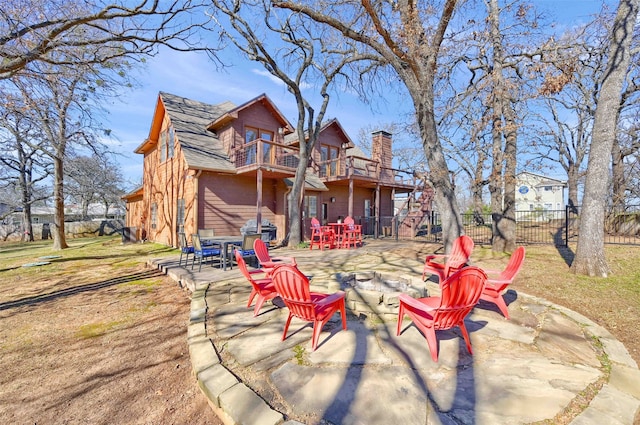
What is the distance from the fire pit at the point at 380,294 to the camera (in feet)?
12.9

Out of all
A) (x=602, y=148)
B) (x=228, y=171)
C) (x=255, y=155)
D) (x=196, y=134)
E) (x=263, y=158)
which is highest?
(x=196, y=134)

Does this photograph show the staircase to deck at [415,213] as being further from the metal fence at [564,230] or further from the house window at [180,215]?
the house window at [180,215]

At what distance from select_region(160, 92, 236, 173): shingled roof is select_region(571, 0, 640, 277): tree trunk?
1156 centimetres

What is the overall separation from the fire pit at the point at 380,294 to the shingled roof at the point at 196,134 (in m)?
9.00

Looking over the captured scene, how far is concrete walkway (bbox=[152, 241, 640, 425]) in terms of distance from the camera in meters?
2.01

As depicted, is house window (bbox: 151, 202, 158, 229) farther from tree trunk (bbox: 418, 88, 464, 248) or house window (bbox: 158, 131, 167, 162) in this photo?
tree trunk (bbox: 418, 88, 464, 248)

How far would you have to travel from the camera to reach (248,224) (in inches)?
507

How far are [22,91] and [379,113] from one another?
1028 centimetres

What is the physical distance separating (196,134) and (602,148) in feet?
46.1

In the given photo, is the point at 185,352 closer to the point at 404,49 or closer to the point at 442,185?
the point at 442,185

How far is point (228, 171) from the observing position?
40.1 ft

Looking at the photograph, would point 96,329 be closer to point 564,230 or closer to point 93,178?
point 564,230

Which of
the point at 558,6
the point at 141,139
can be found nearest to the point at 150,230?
the point at 141,139

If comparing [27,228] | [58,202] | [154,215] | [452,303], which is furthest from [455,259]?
[27,228]
